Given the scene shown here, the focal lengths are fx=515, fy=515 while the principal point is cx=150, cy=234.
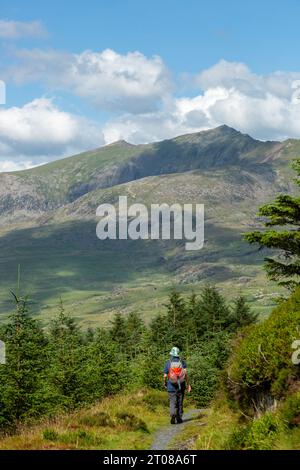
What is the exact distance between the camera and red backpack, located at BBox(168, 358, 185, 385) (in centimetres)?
2020

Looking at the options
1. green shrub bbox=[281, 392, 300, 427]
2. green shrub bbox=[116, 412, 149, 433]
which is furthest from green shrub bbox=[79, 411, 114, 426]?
green shrub bbox=[281, 392, 300, 427]

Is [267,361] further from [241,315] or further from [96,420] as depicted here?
[241,315]

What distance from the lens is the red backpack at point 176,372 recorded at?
20.2 meters

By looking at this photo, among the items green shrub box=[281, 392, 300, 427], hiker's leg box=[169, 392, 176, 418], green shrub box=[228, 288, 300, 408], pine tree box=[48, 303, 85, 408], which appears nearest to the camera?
green shrub box=[281, 392, 300, 427]

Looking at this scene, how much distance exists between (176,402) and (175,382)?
1.22 metres

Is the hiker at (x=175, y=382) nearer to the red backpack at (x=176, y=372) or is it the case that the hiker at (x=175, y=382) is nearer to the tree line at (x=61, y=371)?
the red backpack at (x=176, y=372)

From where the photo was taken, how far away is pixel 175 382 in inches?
794

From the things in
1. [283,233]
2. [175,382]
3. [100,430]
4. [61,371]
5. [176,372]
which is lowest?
[61,371]

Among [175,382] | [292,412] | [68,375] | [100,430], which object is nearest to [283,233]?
[175,382]

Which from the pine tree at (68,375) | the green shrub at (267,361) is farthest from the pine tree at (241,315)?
the green shrub at (267,361)

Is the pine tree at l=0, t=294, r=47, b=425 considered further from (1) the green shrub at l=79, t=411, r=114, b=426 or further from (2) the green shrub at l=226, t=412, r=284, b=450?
(2) the green shrub at l=226, t=412, r=284, b=450
